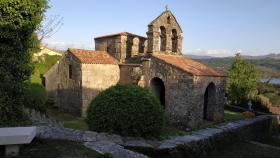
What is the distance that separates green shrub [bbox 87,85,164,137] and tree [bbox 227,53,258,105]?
20933 mm

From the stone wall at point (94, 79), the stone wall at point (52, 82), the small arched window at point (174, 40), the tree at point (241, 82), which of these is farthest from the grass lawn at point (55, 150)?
the tree at point (241, 82)

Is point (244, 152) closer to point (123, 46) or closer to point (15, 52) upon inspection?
point (15, 52)

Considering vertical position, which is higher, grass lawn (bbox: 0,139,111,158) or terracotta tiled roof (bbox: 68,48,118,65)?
terracotta tiled roof (bbox: 68,48,118,65)

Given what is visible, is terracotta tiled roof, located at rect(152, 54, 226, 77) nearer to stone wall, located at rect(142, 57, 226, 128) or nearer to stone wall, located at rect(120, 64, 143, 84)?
stone wall, located at rect(142, 57, 226, 128)

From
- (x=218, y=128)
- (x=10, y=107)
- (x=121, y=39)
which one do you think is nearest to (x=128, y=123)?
(x=10, y=107)

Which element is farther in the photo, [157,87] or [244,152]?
[157,87]

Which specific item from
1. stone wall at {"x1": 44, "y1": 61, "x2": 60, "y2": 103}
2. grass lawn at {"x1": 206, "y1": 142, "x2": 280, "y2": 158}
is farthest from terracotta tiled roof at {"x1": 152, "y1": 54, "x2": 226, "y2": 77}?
stone wall at {"x1": 44, "y1": 61, "x2": 60, "y2": 103}

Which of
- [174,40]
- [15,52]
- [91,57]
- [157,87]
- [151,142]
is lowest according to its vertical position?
[151,142]

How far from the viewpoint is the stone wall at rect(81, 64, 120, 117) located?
19547 millimetres

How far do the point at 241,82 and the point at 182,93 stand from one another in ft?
47.9

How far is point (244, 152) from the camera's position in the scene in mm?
14000

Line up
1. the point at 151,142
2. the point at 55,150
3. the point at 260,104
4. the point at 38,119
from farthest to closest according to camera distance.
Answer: the point at 260,104, the point at 38,119, the point at 151,142, the point at 55,150

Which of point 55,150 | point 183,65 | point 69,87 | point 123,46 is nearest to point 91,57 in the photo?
point 69,87

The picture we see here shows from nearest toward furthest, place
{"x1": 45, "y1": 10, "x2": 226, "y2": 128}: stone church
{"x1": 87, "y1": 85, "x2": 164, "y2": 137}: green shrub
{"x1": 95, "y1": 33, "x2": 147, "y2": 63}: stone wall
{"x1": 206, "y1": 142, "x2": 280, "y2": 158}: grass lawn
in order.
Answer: {"x1": 87, "y1": 85, "x2": 164, "y2": 137}: green shrub → {"x1": 206, "y1": 142, "x2": 280, "y2": 158}: grass lawn → {"x1": 45, "y1": 10, "x2": 226, "y2": 128}: stone church → {"x1": 95, "y1": 33, "x2": 147, "y2": 63}: stone wall
